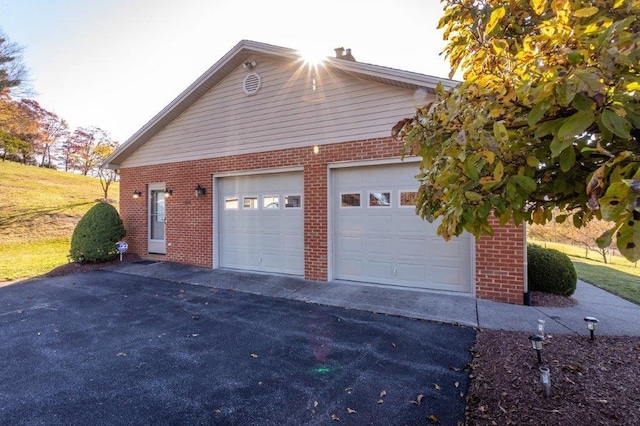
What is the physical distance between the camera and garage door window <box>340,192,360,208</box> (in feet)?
22.2

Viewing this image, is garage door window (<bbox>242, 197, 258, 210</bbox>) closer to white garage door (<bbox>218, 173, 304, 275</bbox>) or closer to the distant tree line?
white garage door (<bbox>218, 173, 304, 275</bbox>)

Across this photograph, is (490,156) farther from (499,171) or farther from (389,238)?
(389,238)

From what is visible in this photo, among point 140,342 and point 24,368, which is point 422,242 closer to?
point 140,342

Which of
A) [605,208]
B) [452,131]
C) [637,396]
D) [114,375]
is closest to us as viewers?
[605,208]

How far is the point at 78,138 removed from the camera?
2678cm

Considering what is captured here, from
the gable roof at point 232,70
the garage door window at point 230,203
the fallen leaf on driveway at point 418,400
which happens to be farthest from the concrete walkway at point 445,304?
the gable roof at point 232,70

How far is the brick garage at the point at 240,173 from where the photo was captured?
18.0ft

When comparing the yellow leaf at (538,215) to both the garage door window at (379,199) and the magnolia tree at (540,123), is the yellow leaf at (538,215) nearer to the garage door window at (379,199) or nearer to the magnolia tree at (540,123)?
the magnolia tree at (540,123)

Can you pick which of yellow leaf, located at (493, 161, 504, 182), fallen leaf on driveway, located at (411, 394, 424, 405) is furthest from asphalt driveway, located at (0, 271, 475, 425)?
yellow leaf, located at (493, 161, 504, 182)

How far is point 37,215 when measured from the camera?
1582 cm

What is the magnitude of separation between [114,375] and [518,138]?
13.9 feet

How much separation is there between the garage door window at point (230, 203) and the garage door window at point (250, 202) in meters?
0.29

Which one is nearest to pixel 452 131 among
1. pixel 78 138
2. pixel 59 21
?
pixel 59 21

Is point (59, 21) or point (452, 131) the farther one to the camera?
point (59, 21)
